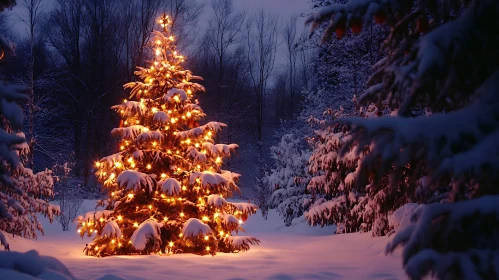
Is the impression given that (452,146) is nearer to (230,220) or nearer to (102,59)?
(230,220)

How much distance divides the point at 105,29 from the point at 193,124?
21.9 m

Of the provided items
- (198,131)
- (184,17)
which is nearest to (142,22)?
(184,17)

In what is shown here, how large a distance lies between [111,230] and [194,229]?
58.9 inches

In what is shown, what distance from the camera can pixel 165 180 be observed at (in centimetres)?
888

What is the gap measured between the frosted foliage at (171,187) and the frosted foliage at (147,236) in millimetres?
638

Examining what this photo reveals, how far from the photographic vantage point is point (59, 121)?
29094mm

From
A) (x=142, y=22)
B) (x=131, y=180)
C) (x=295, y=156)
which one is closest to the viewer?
(x=131, y=180)

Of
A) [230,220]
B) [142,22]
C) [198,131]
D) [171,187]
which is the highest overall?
[142,22]

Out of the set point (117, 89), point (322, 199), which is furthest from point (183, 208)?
Answer: point (117, 89)

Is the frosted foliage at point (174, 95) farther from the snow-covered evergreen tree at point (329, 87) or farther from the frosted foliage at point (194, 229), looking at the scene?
the snow-covered evergreen tree at point (329, 87)

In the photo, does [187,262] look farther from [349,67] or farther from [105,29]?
[105,29]

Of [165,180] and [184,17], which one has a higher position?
[184,17]

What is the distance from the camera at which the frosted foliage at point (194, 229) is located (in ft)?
27.4

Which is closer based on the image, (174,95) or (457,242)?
(457,242)
